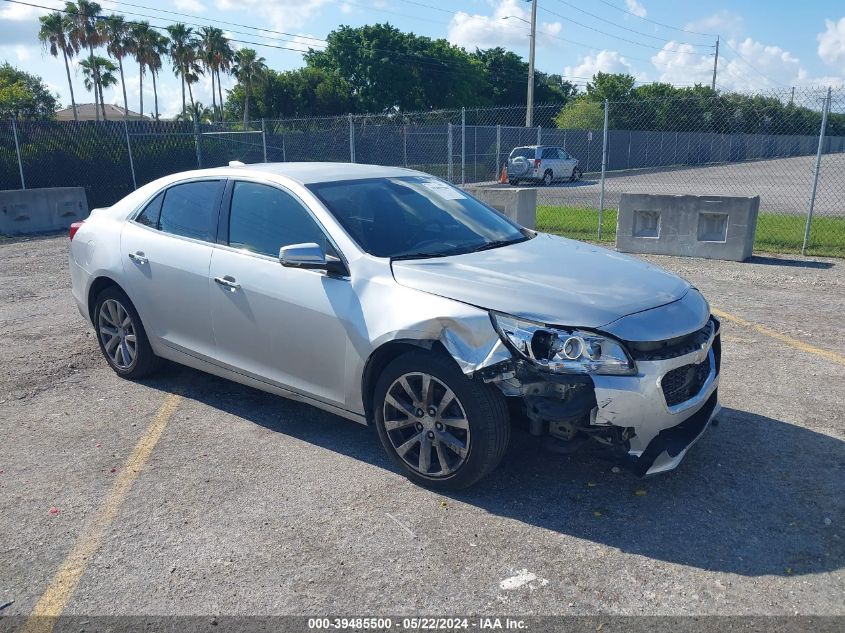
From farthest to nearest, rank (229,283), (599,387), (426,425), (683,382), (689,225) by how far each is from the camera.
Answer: (689,225)
(229,283)
(426,425)
(683,382)
(599,387)

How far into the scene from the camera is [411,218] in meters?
4.56

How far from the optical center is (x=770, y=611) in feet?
9.43

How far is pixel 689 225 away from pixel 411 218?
7058 mm

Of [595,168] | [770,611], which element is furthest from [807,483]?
[595,168]

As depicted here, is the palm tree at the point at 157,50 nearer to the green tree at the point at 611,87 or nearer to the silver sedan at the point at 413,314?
the green tree at the point at 611,87

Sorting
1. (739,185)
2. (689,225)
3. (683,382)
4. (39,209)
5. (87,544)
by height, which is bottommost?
(739,185)

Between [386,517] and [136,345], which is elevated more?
[136,345]

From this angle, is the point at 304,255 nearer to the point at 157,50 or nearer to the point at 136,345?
the point at 136,345

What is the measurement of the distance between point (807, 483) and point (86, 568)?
11.8 ft

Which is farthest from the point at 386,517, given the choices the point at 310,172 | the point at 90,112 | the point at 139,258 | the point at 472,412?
the point at 90,112

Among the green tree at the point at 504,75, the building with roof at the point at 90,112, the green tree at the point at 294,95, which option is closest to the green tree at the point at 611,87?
the green tree at the point at 504,75

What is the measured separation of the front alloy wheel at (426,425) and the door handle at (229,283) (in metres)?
1.30

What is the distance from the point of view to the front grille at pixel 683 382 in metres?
3.53

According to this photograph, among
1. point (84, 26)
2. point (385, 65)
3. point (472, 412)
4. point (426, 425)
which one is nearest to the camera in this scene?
point (472, 412)
